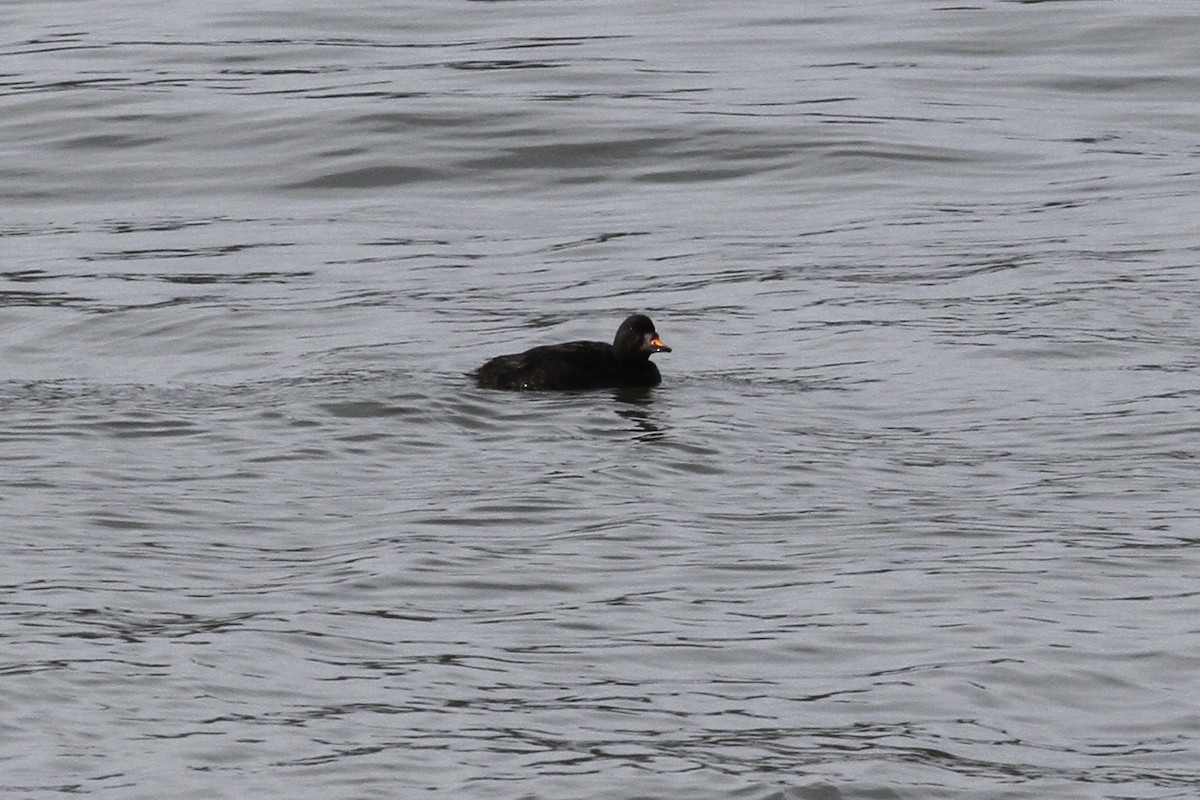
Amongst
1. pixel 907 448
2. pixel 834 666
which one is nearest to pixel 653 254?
pixel 907 448

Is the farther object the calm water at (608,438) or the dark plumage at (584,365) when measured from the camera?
the dark plumage at (584,365)

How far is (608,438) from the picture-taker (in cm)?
1312

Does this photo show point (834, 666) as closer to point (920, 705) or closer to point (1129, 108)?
point (920, 705)

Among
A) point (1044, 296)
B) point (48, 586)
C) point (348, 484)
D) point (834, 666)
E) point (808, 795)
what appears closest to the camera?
point (808, 795)

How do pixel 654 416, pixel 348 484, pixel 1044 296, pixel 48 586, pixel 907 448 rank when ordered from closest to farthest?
1. pixel 48 586
2. pixel 348 484
3. pixel 907 448
4. pixel 654 416
5. pixel 1044 296

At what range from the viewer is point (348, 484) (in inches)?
460

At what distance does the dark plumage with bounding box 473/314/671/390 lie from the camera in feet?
46.2

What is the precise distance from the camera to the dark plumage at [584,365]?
1408 cm

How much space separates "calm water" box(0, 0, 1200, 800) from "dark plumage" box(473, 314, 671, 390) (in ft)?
0.49

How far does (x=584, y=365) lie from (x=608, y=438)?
1366mm

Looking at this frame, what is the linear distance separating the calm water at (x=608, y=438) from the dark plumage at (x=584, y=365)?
0.15 metres

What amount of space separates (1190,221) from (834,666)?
38.0ft

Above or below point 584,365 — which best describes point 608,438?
below

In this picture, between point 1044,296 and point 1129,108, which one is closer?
point 1044,296
